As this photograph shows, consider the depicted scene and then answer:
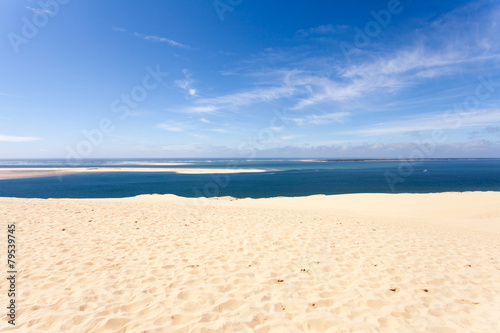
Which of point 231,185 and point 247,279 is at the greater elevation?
point 247,279

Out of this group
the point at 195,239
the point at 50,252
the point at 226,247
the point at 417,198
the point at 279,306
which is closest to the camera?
the point at 279,306

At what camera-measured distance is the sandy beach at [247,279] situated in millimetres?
3783

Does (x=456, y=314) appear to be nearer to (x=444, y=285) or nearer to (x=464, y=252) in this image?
(x=444, y=285)

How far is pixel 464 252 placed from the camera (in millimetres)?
7453

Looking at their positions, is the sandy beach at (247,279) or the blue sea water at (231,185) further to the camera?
the blue sea water at (231,185)

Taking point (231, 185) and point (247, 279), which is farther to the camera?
point (231, 185)

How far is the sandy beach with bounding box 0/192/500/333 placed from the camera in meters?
3.78

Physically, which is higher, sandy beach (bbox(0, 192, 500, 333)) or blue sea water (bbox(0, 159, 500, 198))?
sandy beach (bbox(0, 192, 500, 333))

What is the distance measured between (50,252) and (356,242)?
9.62 m

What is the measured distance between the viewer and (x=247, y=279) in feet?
16.8

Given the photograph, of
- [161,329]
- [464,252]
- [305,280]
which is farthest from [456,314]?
[161,329]

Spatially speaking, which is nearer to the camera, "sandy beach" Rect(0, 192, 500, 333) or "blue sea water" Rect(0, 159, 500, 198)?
"sandy beach" Rect(0, 192, 500, 333)

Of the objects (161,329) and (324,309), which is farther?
(324,309)

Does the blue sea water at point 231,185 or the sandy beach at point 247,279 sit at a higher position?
the sandy beach at point 247,279
